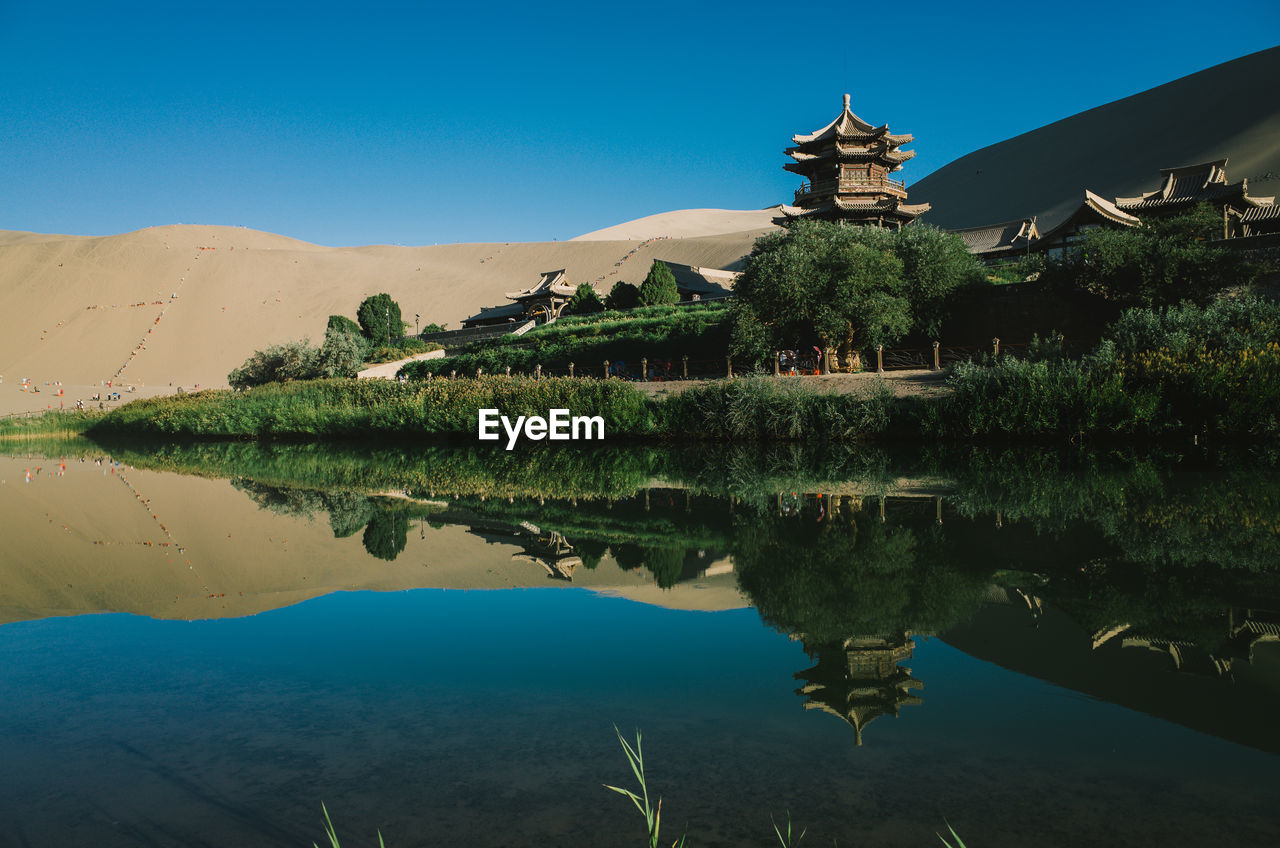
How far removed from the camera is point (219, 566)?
7.02m

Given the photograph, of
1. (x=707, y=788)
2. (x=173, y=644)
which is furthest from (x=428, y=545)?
(x=707, y=788)

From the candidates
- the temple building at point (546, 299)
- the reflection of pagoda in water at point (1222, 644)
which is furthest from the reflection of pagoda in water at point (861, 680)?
the temple building at point (546, 299)

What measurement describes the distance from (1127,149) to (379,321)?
219ft

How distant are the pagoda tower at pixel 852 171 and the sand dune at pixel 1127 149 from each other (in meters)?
34.5

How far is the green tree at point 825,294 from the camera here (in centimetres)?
2375

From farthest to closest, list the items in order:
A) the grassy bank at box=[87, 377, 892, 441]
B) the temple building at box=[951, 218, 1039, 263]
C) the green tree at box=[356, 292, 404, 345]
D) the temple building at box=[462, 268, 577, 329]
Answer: the green tree at box=[356, 292, 404, 345] < the temple building at box=[462, 268, 577, 329] < the temple building at box=[951, 218, 1039, 263] < the grassy bank at box=[87, 377, 892, 441]

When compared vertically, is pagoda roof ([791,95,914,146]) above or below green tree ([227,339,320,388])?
above

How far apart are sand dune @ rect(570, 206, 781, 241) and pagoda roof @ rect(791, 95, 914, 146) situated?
7785 centimetres

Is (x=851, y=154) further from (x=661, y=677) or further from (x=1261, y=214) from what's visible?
(x=661, y=677)

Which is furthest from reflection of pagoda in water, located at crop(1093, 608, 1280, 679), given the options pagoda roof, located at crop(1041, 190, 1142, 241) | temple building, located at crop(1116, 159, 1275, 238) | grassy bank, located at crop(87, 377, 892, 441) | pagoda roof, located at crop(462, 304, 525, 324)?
pagoda roof, located at crop(462, 304, 525, 324)

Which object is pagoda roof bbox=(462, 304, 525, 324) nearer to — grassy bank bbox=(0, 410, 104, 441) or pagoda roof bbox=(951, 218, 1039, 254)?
grassy bank bbox=(0, 410, 104, 441)

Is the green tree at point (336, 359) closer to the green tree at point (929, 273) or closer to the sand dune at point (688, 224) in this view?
the green tree at point (929, 273)

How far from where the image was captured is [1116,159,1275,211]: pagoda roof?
32.1 m

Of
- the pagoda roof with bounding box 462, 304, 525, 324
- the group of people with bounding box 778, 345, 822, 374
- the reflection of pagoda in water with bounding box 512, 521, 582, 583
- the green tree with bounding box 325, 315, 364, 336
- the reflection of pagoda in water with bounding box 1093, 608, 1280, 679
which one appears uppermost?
the pagoda roof with bounding box 462, 304, 525, 324
